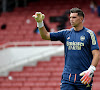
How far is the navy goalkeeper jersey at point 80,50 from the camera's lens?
5.26 metres

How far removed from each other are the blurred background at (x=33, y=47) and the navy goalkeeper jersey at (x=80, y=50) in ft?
21.8

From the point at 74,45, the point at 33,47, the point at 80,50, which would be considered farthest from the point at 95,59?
the point at 33,47

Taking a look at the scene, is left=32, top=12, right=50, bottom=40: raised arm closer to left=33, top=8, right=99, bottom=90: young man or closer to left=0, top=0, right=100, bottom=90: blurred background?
left=33, top=8, right=99, bottom=90: young man

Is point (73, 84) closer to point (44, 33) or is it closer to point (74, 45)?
point (74, 45)

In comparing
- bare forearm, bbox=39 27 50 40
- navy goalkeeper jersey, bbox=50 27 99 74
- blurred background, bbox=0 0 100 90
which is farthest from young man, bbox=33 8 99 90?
blurred background, bbox=0 0 100 90

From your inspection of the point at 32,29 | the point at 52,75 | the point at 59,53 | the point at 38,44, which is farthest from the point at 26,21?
the point at 52,75

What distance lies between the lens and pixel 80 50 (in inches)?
207

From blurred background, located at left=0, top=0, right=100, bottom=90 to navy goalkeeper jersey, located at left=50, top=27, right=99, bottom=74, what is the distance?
664 cm

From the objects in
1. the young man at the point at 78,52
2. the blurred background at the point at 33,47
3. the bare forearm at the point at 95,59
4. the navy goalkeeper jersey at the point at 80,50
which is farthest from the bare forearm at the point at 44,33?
the blurred background at the point at 33,47

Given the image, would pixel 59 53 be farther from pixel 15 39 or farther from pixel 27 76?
pixel 15 39

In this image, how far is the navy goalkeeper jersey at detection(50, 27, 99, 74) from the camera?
17.3 feet

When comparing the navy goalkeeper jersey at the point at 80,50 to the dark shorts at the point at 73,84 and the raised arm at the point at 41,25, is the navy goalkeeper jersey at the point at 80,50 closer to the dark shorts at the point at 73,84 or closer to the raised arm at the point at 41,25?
the dark shorts at the point at 73,84

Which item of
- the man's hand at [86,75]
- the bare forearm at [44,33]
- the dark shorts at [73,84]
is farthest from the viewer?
the bare forearm at [44,33]

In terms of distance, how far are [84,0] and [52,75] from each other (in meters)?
8.33
